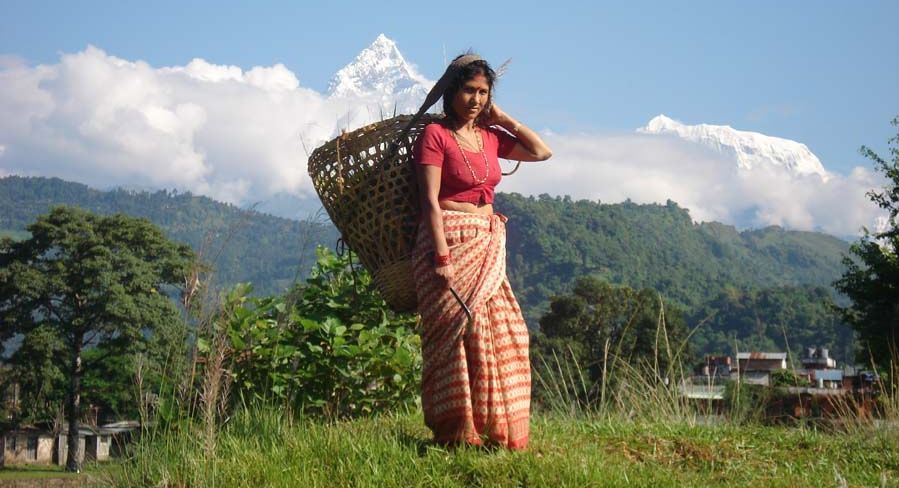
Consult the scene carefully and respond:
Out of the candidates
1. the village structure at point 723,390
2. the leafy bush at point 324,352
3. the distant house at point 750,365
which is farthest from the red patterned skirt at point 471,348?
the distant house at point 750,365

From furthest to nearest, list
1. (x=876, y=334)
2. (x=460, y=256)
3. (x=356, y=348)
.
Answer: (x=876, y=334) < (x=356, y=348) < (x=460, y=256)

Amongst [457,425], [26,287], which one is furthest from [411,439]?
[26,287]

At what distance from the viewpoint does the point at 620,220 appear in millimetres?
171625

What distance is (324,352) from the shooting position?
643 cm

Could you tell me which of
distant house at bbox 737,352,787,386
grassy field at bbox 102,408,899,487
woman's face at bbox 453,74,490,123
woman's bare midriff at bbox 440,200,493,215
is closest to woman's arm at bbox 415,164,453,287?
woman's bare midriff at bbox 440,200,493,215

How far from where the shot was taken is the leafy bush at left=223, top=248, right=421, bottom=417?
6277 millimetres

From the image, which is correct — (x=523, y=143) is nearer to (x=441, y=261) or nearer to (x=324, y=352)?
(x=441, y=261)

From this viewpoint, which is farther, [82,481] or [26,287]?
[26,287]

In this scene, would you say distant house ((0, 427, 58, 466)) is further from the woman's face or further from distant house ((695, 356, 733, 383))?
the woman's face

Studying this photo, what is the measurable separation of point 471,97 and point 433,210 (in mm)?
638

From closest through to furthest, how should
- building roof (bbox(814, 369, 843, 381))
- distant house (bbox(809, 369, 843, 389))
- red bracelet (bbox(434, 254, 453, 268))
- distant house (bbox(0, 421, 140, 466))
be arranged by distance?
red bracelet (bbox(434, 254, 453, 268)) < distant house (bbox(809, 369, 843, 389)) < building roof (bbox(814, 369, 843, 381)) < distant house (bbox(0, 421, 140, 466))

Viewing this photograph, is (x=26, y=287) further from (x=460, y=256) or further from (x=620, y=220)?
(x=620, y=220)

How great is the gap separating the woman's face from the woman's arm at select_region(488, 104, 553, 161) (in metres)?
0.25

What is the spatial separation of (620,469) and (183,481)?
2051 millimetres
